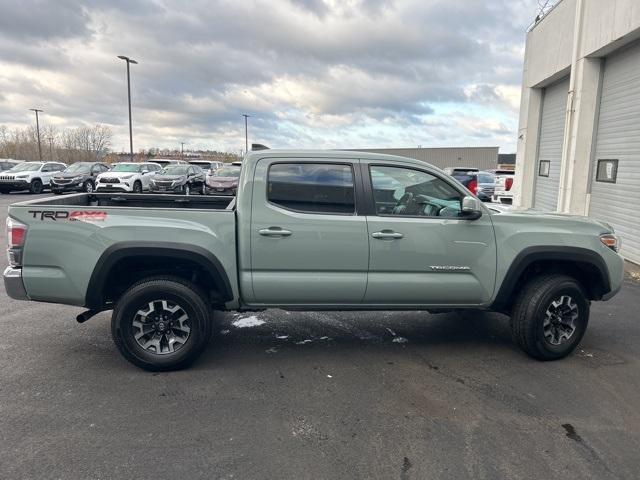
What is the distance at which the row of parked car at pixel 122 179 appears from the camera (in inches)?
827

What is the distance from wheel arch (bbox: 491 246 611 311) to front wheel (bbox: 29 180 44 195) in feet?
82.3

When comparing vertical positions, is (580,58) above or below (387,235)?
above

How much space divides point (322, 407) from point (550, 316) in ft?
7.63

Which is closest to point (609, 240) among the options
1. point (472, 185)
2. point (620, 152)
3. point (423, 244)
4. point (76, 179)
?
point (423, 244)

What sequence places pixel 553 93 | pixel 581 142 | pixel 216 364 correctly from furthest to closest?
1. pixel 553 93
2. pixel 581 142
3. pixel 216 364

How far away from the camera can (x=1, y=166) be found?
26312mm

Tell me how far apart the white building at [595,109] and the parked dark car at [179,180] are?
15.8 m

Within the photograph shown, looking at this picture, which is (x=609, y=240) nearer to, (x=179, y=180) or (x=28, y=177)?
(x=179, y=180)

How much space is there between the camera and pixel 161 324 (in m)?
3.96

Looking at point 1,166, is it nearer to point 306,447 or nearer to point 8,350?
point 8,350

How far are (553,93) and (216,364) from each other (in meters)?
12.4

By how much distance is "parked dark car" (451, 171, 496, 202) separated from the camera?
61.9 ft

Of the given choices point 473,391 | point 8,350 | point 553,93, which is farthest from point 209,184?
point 473,391

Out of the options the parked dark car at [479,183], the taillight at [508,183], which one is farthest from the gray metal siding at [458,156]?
the taillight at [508,183]
